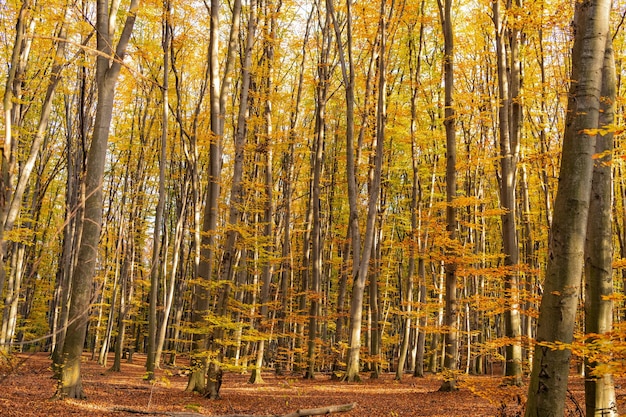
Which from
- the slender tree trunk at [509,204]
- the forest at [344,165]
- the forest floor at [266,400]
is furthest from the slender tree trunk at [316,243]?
the slender tree trunk at [509,204]

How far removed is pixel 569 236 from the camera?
4320 millimetres

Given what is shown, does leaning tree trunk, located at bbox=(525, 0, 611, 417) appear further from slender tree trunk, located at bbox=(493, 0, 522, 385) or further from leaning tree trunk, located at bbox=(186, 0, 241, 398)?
leaning tree trunk, located at bbox=(186, 0, 241, 398)

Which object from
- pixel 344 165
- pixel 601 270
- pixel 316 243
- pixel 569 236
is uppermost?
pixel 344 165

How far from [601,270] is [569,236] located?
5.53ft

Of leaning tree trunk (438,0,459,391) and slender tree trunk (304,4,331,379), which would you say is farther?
slender tree trunk (304,4,331,379)

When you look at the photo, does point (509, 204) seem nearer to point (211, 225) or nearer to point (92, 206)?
point (211, 225)

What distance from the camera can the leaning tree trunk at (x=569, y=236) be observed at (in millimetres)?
4285

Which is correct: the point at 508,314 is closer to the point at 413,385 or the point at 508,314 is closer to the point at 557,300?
the point at 413,385

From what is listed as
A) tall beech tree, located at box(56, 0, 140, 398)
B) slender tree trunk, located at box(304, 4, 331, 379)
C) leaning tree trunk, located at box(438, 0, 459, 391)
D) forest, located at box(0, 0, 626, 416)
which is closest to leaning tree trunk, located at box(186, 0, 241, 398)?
forest, located at box(0, 0, 626, 416)

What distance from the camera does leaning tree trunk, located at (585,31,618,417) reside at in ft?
17.5

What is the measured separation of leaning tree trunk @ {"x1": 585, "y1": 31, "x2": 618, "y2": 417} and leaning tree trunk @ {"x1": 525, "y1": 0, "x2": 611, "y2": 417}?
A: 3.46 feet

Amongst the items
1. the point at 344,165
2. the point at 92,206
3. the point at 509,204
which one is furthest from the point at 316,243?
the point at 344,165

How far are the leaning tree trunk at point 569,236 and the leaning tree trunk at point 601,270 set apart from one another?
1055 millimetres

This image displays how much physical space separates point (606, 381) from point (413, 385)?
32.8 ft
